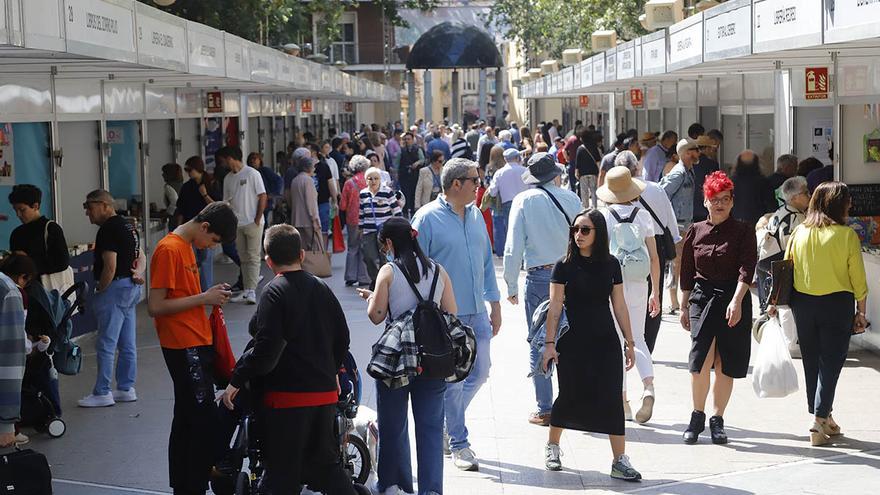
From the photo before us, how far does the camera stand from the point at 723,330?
8.28m

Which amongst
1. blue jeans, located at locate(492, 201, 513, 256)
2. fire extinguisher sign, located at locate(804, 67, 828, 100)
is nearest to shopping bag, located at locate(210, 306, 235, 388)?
fire extinguisher sign, located at locate(804, 67, 828, 100)

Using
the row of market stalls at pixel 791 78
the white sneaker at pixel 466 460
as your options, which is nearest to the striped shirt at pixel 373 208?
the row of market stalls at pixel 791 78

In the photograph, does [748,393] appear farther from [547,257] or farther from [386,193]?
[386,193]

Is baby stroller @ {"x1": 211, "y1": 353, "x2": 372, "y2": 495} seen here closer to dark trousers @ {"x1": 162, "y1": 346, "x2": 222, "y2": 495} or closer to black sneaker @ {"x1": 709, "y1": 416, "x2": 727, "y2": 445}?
dark trousers @ {"x1": 162, "y1": 346, "x2": 222, "y2": 495}

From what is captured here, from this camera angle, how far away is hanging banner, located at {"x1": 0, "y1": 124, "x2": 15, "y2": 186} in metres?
12.5

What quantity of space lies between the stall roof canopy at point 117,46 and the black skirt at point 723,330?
168 inches

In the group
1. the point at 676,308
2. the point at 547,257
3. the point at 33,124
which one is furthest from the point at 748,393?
the point at 33,124

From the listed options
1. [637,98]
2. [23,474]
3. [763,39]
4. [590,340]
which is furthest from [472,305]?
[637,98]

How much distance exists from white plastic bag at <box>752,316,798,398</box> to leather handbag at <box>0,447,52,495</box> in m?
4.30

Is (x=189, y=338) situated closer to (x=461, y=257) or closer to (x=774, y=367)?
(x=461, y=257)

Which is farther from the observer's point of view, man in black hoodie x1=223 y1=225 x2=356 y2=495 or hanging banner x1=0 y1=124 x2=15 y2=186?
hanging banner x1=0 y1=124 x2=15 y2=186

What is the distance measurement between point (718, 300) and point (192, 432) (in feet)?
11.0

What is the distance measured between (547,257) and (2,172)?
636 cm

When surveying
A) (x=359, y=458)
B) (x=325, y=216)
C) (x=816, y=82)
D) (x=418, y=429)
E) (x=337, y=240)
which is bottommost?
(x=359, y=458)
